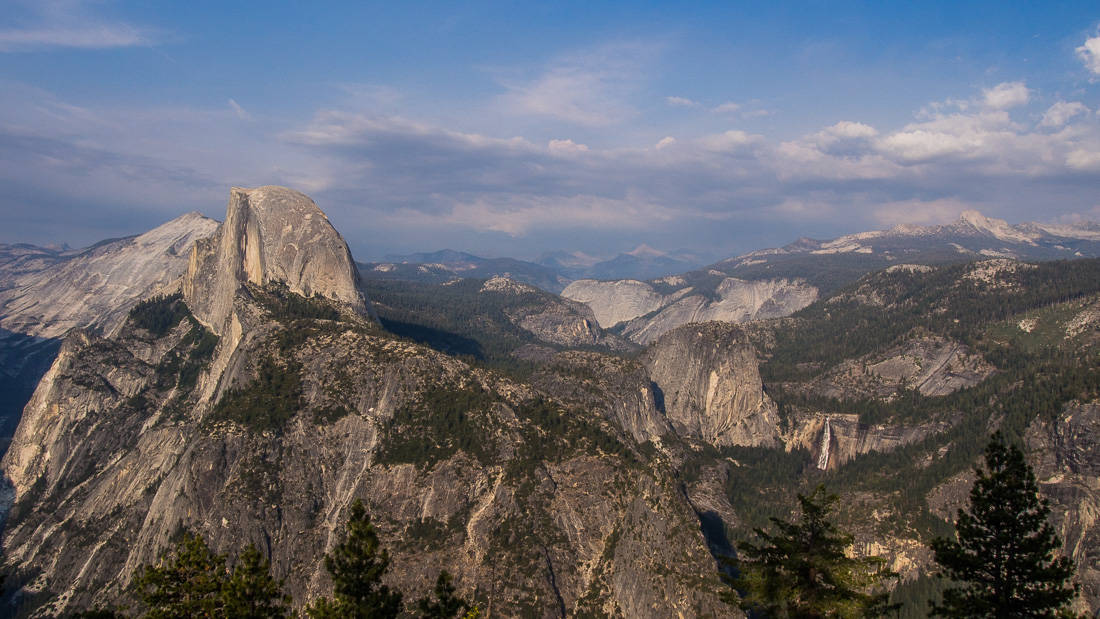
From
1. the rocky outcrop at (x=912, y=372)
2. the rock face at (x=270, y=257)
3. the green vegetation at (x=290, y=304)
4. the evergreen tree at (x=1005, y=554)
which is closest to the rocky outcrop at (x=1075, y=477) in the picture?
the rocky outcrop at (x=912, y=372)

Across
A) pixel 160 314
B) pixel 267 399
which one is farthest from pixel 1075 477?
pixel 160 314

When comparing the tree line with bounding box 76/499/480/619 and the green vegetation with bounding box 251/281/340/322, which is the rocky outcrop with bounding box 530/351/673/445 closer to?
the green vegetation with bounding box 251/281/340/322

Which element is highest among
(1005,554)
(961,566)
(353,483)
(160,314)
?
(1005,554)

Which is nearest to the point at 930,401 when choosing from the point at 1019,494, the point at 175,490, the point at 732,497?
the point at 732,497

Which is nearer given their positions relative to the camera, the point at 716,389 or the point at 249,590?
the point at 249,590

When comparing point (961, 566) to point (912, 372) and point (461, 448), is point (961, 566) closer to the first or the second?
point (461, 448)

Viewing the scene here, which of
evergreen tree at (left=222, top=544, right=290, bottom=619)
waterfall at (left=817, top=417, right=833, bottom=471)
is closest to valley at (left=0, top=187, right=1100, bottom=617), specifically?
waterfall at (left=817, top=417, right=833, bottom=471)

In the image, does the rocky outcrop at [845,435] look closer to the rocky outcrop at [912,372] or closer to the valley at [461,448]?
the valley at [461,448]
